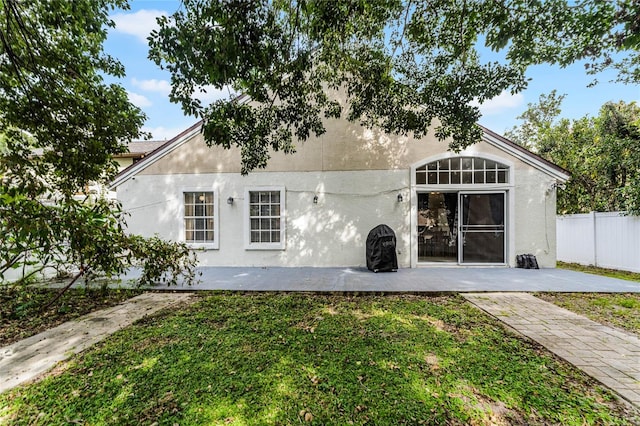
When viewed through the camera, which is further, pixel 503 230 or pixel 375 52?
pixel 503 230

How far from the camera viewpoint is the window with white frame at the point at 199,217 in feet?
30.3

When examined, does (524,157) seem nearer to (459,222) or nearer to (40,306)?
(459,222)

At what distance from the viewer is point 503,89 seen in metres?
6.10

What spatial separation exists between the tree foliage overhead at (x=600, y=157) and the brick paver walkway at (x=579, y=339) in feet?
20.4

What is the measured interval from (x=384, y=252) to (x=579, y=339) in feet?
15.2

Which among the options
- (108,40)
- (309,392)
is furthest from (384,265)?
(108,40)

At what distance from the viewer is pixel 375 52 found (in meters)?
6.59

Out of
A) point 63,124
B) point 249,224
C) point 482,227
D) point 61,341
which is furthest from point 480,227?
point 63,124

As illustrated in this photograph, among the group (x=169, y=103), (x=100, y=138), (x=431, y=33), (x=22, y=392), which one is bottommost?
(x=22, y=392)

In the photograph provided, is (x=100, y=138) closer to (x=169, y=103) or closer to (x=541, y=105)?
(x=169, y=103)

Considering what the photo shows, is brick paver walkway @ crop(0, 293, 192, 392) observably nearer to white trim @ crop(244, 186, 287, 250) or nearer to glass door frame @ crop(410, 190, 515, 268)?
white trim @ crop(244, 186, 287, 250)

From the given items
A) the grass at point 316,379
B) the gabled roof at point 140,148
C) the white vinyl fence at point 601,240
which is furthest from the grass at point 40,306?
the white vinyl fence at point 601,240

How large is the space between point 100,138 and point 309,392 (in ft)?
19.9

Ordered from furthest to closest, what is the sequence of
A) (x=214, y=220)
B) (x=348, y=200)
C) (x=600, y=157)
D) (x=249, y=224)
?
(x=600, y=157) < (x=214, y=220) < (x=249, y=224) < (x=348, y=200)
